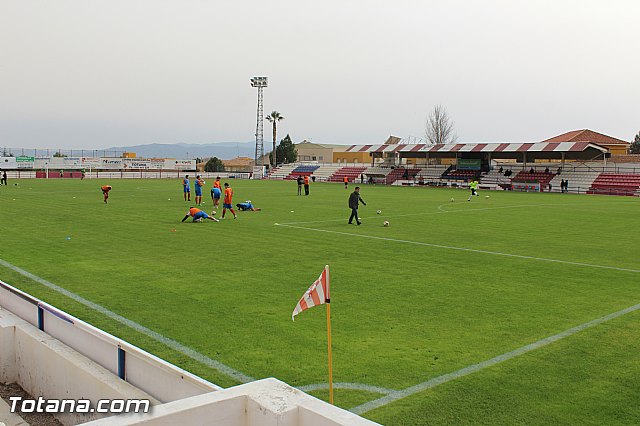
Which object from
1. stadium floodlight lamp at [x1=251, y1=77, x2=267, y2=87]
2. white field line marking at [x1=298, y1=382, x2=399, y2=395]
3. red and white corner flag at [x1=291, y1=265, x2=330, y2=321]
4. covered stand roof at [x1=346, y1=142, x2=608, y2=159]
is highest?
stadium floodlight lamp at [x1=251, y1=77, x2=267, y2=87]

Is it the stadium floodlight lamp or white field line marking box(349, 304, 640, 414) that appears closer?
white field line marking box(349, 304, 640, 414)

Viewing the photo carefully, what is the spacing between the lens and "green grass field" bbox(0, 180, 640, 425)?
23.0 ft

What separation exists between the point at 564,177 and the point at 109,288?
60887 millimetres

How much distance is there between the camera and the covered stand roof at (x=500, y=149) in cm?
6125

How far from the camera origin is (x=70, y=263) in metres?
15.0

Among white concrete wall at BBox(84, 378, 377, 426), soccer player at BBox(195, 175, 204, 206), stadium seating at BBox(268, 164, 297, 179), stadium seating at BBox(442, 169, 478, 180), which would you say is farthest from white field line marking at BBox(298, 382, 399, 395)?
stadium seating at BBox(268, 164, 297, 179)

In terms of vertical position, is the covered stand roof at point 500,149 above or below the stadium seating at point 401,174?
above

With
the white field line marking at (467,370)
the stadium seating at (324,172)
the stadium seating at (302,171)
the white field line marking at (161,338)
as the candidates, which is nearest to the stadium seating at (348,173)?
the stadium seating at (324,172)

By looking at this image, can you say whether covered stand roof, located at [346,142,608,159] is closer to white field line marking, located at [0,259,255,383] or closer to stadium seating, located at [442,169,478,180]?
→ stadium seating, located at [442,169,478,180]

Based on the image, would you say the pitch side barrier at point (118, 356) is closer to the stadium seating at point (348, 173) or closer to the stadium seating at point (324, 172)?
the stadium seating at point (348, 173)

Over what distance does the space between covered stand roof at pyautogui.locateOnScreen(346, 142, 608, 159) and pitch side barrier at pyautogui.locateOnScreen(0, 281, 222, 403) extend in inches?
2369

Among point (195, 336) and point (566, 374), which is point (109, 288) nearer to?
point (195, 336)

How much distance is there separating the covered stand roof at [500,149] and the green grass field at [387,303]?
4092 centimetres

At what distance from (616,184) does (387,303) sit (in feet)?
182
